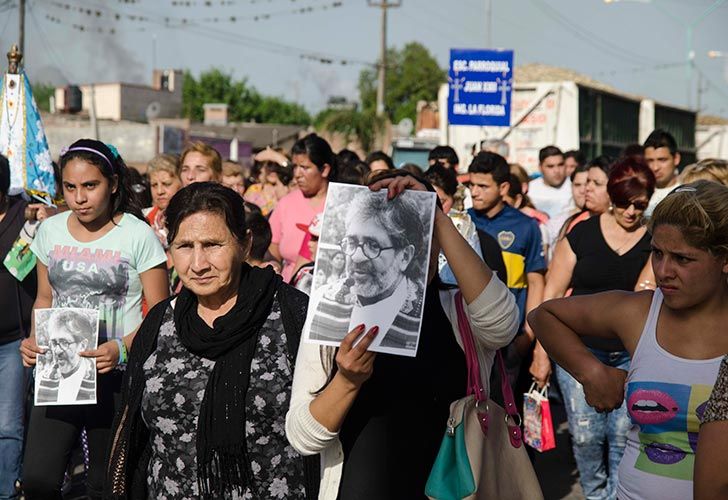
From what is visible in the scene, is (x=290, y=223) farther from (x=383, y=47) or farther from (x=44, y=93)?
(x=44, y=93)

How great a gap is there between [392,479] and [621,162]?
362 centimetres

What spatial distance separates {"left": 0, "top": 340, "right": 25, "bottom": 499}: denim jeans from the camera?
5914mm

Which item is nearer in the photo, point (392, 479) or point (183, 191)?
point (392, 479)

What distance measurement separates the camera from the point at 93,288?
518cm

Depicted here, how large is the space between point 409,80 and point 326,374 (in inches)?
3554

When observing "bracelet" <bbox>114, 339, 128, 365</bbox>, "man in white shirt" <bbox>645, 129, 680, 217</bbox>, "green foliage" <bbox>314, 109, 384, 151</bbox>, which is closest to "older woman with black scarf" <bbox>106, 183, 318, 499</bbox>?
"bracelet" <bbox>114, 339, 128, 365</bbox>

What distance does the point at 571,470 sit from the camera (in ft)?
27.9

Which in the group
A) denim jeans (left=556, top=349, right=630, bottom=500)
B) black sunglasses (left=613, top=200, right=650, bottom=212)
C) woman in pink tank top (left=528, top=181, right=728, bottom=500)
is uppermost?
black sunglasses (left=613, top=200, right=650, bottom=212)

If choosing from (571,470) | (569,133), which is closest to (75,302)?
(571,470)

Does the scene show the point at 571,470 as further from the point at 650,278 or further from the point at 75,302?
the point at 75,302

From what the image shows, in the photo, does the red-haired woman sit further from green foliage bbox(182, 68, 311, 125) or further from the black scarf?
green foliage bbox(182, 68, 311, 125)

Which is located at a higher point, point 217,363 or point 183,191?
point 183,191

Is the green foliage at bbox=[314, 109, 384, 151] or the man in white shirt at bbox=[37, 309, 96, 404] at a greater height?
the green foliage at bbox=[314, 109, 384, 151]

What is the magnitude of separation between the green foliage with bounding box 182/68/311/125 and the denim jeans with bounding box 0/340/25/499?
9660cm
